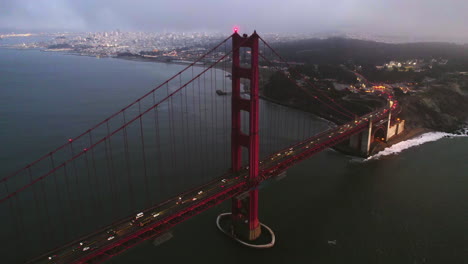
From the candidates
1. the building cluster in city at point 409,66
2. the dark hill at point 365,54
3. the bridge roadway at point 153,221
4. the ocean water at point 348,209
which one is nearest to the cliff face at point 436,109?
the ocean water at point 348,209

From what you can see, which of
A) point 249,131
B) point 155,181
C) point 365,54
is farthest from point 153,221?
point 365,54

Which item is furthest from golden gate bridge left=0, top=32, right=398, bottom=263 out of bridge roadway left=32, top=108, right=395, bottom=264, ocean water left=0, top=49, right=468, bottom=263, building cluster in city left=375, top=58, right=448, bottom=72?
building cluster in city left=375, top=58, right=448, bottom=72

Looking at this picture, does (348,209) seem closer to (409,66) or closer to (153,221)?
(153,221)

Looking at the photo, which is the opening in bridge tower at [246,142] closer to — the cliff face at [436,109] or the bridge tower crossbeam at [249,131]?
the bridge tower crossbeam at [249,131]

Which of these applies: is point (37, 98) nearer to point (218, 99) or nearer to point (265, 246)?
point (218, 99)

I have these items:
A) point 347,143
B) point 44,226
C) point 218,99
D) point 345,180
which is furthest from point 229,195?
point 218,99
